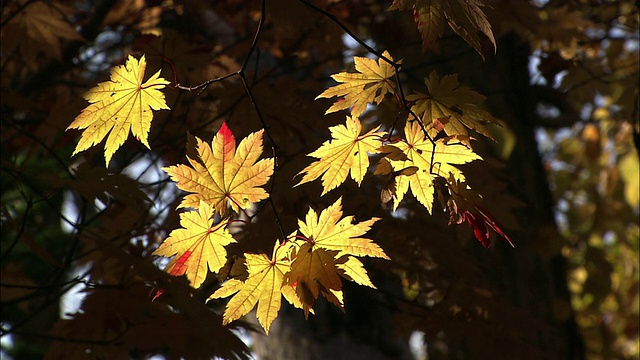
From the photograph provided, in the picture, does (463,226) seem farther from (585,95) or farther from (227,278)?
(585,95)

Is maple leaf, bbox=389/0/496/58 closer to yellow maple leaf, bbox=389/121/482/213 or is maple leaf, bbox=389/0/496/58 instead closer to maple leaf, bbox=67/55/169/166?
yellow maple leaf, bbox=389/121/482/213

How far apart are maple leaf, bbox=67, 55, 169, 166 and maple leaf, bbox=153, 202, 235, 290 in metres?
0.16

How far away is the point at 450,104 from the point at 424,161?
0.34ft

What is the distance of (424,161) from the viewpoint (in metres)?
1.16

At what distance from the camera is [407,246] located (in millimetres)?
1812

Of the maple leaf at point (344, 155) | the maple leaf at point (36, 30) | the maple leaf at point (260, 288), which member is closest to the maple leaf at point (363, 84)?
the maple leaf at point (344, 155)

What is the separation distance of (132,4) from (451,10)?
2023mm

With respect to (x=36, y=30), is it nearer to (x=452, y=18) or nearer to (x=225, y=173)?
(x=225, y=173)

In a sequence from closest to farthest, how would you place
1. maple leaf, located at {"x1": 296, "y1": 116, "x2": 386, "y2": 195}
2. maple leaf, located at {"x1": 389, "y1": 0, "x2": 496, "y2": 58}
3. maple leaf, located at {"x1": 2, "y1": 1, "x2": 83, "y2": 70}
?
maple leaf, located at {"x1": 389, "y1": 0, "x2": 496, "y2": 58} < maple leaf, located at {"x1": 296, "y1": 116, "x2": 386, "y2": 195} < maple leaf, located at {"x1": 2, "y1": 1, "x2": 83, "y2": 70}

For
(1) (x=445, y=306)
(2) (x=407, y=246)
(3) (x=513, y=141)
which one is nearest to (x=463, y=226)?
(2) (x=407, y=246)

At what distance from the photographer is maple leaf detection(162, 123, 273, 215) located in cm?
113

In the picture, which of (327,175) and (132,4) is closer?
(327,175)

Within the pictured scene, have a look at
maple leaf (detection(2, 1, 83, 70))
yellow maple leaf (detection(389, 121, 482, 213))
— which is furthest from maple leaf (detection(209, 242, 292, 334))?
maple leaf (detection(2, 1, 83, 70))

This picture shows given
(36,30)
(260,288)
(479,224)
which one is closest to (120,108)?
(260,288)
